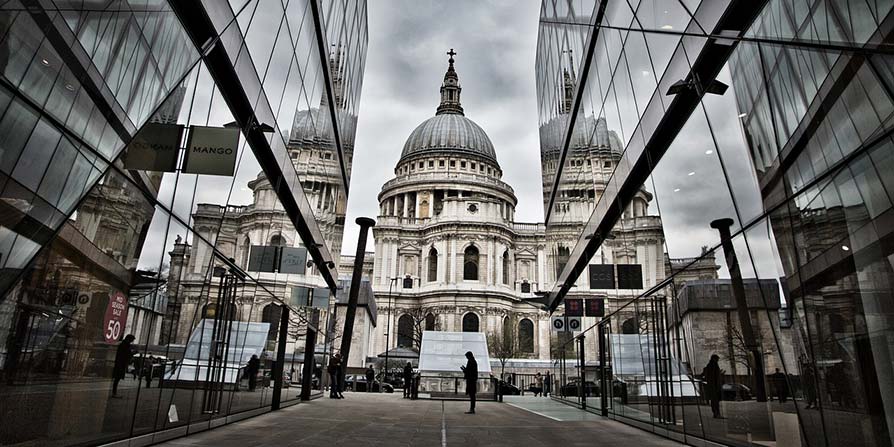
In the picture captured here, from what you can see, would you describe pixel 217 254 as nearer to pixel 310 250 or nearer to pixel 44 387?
pixel 44 387

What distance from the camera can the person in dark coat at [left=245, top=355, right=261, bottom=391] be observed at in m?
11.3

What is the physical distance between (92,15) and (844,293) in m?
6.27

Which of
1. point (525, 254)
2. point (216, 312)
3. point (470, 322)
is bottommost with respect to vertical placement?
point (216, 312)

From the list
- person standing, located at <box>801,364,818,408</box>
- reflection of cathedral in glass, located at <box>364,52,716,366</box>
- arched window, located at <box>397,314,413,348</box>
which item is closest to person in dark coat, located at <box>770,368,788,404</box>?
person standing, located at <box>801,364,818,408</box>

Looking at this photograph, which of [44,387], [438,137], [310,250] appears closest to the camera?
[44,387]

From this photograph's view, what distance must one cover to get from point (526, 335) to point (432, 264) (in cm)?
1633

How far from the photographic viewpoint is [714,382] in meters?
7.68

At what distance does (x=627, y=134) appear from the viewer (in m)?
12.1

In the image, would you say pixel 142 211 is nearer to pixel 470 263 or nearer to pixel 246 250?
pixel 246 250

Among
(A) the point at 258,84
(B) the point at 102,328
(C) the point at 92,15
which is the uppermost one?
(A) the point at 258,84

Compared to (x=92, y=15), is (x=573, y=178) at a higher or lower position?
higher

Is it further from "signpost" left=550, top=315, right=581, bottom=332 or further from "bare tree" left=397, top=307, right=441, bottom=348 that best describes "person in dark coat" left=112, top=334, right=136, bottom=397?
"bare tree" left=397, top=307, right=441, bottom=348

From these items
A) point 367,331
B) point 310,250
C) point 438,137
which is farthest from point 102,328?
point 438,137

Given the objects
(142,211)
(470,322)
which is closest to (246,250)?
(142,211)
